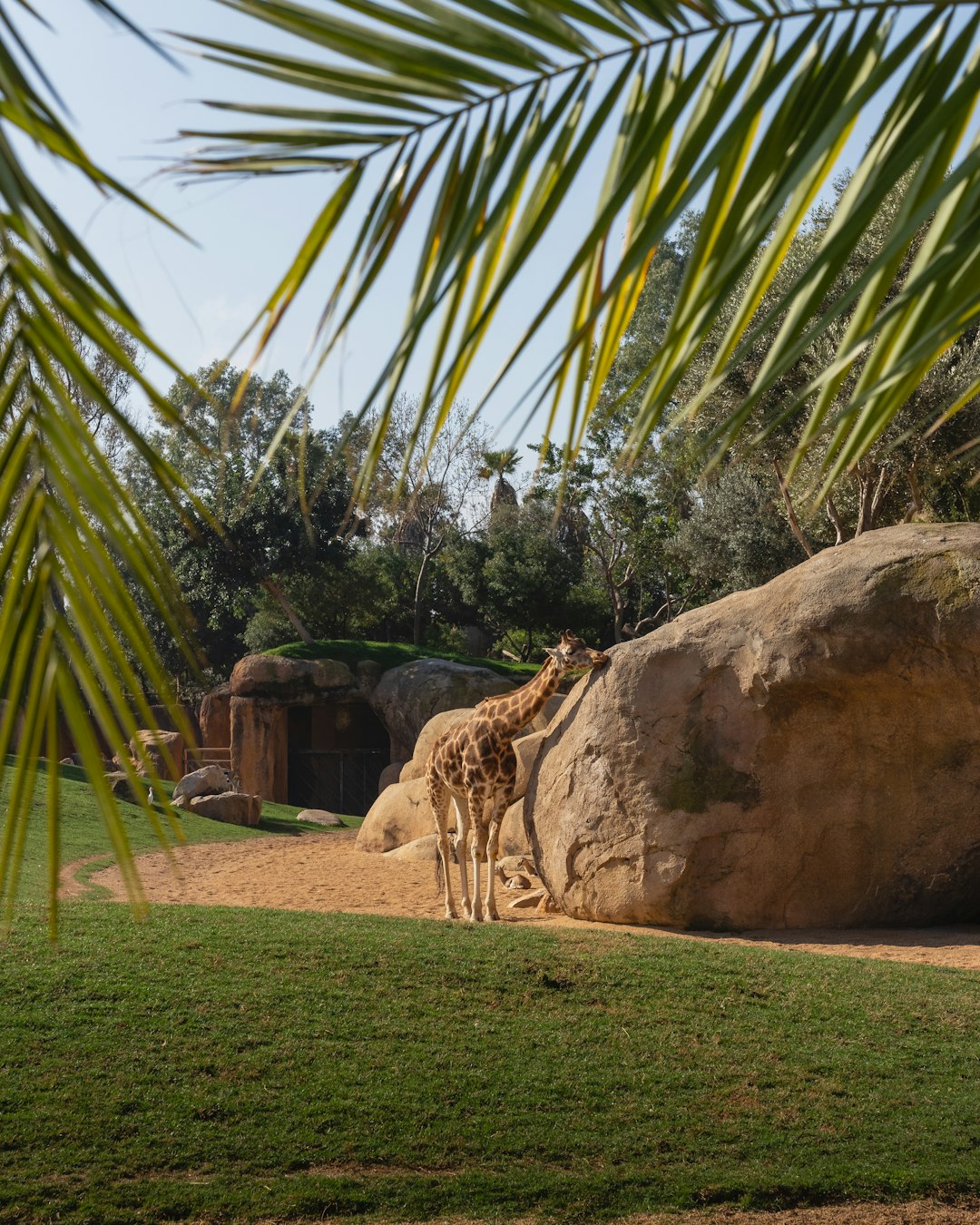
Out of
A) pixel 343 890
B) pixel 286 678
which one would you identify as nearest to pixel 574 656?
pixel 343 890

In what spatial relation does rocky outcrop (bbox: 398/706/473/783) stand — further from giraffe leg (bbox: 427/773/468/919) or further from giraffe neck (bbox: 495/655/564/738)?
giraffe neck (bbox: 495/655/564/738)

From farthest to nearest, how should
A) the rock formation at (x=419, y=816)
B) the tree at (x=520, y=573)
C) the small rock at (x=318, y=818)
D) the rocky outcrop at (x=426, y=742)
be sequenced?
1. the tree at (x=520, y=573)
2. the small rock at (x=318, y=818)
3. the rocky outcrop at (x=426, y=742)
4. the rock formation at (x=419, y=816)

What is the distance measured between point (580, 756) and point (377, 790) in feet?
54.9

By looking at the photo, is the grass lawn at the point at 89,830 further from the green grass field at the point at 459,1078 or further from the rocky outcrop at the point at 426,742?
the green grass field at the point at 459,1078

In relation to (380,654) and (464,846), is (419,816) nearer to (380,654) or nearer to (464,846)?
(464,846)

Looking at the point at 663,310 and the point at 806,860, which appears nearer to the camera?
the point at 806,860

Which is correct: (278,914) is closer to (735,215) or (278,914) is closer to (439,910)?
(439,910)

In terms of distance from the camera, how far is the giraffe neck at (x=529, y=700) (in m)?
10.6

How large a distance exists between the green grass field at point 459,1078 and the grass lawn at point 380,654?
17.4 m

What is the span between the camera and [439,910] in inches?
440

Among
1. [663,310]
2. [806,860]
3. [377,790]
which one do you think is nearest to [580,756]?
[806,860]

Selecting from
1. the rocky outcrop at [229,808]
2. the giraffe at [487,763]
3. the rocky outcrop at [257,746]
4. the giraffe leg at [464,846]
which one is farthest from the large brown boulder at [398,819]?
the rocky outcrop at [257,746]

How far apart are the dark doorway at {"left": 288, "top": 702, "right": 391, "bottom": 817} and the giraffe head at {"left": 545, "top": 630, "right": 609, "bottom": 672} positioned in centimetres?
1555

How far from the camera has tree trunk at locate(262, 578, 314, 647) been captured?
3039 cm
